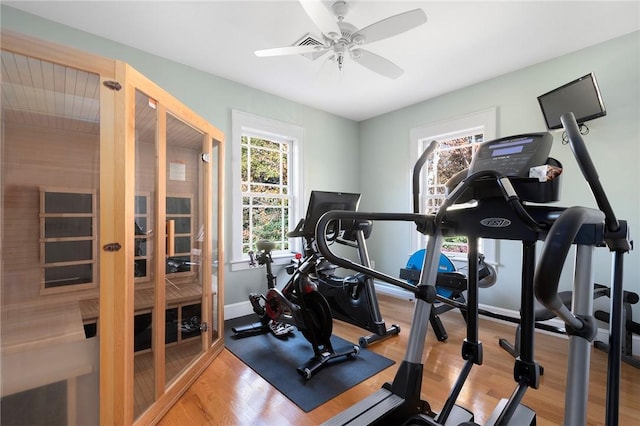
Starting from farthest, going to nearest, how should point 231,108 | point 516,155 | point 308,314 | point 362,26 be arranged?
point 231,108 → point 362,26 → point 308,314 → point 516,155

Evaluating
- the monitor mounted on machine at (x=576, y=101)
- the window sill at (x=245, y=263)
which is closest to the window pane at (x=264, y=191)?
the window sill at (x=245, y=263)

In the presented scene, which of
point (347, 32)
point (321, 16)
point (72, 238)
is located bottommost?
point (72, 238)

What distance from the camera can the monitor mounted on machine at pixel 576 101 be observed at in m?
2.47

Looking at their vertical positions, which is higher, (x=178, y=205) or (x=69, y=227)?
(x=178, y=205)

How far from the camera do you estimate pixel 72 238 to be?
4.65 feet

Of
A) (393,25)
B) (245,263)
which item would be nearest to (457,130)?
(393,25)

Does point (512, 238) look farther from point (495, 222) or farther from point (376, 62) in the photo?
point (376, 62)

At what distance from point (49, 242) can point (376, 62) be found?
2468mm

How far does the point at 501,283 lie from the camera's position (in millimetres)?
3223

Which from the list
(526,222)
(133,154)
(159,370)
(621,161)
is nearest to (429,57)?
(621,161)

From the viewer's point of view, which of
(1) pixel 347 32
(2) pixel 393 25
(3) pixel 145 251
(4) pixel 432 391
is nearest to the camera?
(3) pixel 145 251

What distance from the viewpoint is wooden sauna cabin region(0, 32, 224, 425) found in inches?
50.4

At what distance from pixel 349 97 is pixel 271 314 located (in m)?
2.93

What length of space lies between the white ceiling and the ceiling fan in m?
0.21
